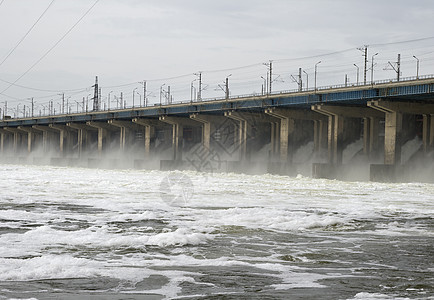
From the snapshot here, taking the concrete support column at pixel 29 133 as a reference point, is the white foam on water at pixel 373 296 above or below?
below

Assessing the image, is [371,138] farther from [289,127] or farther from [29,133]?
[29,133]

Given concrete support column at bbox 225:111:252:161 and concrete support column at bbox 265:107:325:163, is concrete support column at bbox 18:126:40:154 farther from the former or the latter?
concrete support column at bbox 265:107:325:163

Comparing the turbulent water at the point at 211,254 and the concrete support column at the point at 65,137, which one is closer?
the turbulent water at the point at 211,254

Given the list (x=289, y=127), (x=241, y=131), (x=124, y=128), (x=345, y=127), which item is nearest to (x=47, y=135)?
(x=124, y=128)

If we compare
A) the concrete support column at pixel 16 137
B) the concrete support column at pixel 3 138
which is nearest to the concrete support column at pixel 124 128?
the concrete support column at pixel 16 137

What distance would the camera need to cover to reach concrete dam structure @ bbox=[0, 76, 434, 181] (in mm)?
59688

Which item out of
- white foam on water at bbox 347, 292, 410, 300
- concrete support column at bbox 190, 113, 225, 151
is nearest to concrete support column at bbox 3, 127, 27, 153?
concrete support column at bbox 190, 113, 225, 151

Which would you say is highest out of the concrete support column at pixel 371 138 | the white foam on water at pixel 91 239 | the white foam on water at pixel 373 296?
the concrete support column at pixel 371 138

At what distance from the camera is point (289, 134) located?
7394 centimetres

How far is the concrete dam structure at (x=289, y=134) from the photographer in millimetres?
59688

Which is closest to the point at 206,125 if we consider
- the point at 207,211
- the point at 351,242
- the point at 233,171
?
the point at 233,171

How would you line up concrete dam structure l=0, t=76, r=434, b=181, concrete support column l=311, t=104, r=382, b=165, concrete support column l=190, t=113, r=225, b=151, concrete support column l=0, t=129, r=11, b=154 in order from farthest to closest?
1. concrete support column l=0, t=129, r=11, b=154
2. concrete support column l=190, t=113, r=225, b=151
3. concrete support column l=311, t=104, r=382, b=165
4. concrete dam structure l=0, t=76, r=434, b=181

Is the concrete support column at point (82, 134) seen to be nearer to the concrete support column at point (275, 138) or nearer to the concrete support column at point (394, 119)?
the concrete support column at point (275, 138)

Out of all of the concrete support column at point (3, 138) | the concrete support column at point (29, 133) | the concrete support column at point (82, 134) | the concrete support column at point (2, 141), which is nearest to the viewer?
the concrete support column at point (82, 134)
